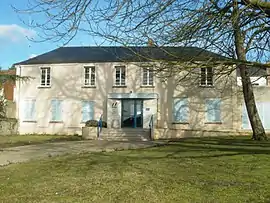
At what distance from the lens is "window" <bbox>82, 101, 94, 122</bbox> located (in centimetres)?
2708

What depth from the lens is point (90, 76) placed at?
90.8 feet

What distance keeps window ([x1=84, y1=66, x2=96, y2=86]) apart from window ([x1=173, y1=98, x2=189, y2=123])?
708 cm

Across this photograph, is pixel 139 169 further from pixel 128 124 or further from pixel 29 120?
pixel 29 120

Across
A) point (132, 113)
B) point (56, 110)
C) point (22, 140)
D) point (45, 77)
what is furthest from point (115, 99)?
point (22, 140)

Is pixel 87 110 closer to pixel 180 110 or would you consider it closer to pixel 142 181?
pixel 180 110

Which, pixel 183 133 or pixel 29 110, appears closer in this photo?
pixel 183 133

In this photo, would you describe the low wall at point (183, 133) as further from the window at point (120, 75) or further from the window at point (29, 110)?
the window at point (29, 110)

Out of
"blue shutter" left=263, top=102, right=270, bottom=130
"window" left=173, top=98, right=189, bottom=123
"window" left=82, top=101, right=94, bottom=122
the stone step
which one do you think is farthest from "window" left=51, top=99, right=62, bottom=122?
"blue shutter" left=263, top=102, right=270, bottom=130

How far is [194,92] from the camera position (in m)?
25.8

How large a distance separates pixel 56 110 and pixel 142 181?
21.2 metres

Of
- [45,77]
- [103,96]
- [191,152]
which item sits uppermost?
[45,77]

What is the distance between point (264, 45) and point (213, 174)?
4.25m

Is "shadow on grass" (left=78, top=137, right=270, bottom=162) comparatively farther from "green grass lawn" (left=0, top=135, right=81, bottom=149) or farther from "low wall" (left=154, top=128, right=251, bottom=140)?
"low wall" (left=154, top=128, right=251, bottom=140)

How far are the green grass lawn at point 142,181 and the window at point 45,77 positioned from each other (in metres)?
18.6
